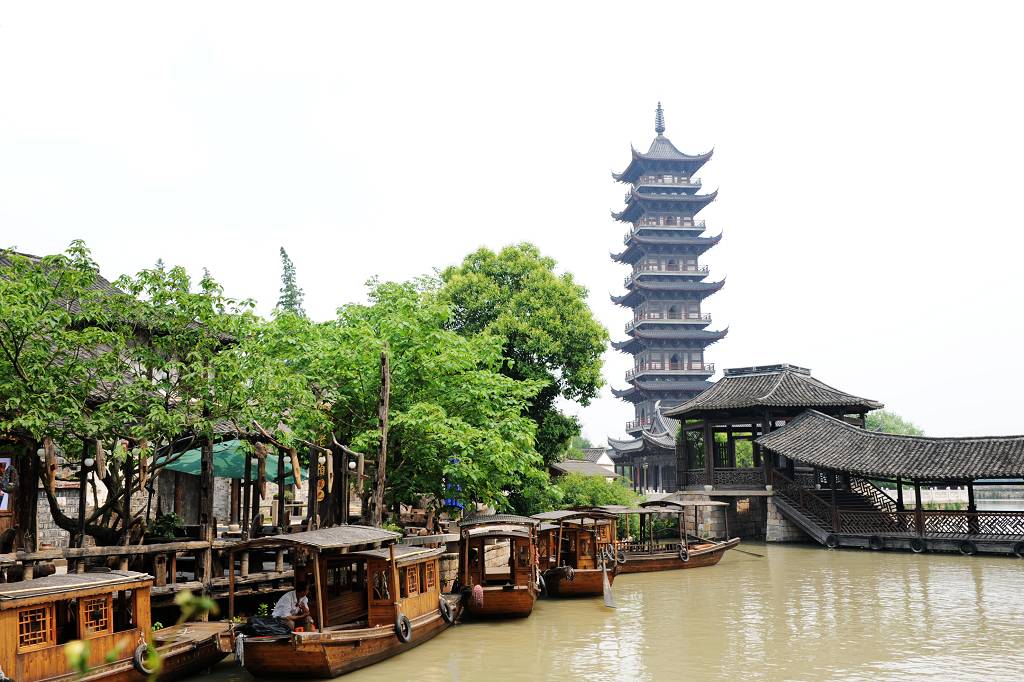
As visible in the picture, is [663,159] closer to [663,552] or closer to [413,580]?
[663,552]

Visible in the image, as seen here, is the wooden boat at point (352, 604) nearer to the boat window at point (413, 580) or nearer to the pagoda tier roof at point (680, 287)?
the boat window at point (413, 580)

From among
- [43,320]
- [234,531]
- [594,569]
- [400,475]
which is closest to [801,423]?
[594,569]

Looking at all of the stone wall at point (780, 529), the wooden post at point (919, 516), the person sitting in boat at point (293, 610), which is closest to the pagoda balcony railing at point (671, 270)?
the stone wall at point (780, 529)

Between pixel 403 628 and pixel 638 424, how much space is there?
46432mm

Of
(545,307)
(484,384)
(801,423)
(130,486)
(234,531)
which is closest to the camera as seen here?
(130,486)

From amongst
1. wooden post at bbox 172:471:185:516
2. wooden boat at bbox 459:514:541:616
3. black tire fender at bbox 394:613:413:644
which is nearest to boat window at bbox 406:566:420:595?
black tire fender at bbox 394:613:413:644

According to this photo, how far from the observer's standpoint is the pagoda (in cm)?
5597

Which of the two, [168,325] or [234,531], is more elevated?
[168,325]

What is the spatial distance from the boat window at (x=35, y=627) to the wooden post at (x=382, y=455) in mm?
6789

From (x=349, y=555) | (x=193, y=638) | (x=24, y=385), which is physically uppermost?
(x=24, y=385)

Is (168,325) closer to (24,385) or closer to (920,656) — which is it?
(24,385)

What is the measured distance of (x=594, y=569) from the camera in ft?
60.8

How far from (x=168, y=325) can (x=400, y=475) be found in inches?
263

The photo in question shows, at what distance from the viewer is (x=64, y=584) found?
9.04 meters
